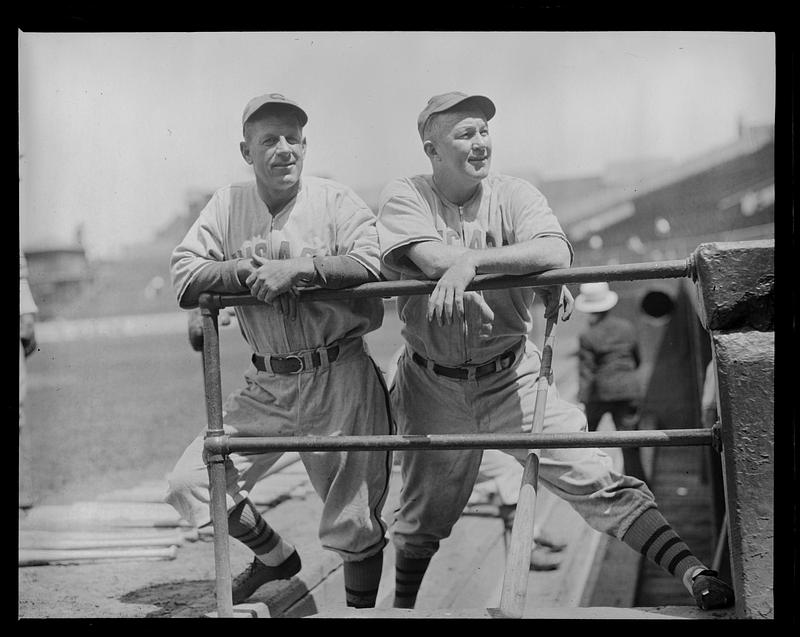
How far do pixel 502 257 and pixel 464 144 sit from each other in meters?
0.55

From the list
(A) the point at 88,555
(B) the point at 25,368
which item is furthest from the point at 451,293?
(B) the point at 25,368

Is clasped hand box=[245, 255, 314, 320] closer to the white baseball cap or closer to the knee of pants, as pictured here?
the knee of pants

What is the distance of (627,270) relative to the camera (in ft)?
9.63

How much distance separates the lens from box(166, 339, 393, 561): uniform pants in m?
3.51

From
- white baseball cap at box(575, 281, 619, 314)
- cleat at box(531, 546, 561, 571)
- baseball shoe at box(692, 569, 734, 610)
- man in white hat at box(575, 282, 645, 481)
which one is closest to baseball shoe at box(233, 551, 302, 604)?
baseball shoe at box(692, 569, 734, 610)

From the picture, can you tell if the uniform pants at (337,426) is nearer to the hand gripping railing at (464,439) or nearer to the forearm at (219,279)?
the hand gripping railing at (464,439)

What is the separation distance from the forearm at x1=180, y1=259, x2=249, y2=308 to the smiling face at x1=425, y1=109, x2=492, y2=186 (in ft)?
2.64

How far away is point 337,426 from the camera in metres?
3.52

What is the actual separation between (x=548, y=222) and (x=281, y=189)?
0.94 m

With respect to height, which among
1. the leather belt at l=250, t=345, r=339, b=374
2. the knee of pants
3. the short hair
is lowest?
the knee of pants

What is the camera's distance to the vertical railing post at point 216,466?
10.2 ft

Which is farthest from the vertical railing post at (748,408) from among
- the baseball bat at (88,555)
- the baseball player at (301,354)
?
the baseball bat at (88,555)
